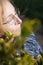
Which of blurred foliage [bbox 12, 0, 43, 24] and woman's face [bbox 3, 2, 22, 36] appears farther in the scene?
blurred foliage [bbox 12, 0, 43, 24]

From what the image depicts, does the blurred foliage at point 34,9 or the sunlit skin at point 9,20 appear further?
the blurred foliage at point 34,9

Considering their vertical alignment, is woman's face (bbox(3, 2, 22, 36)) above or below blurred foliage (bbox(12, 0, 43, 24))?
above

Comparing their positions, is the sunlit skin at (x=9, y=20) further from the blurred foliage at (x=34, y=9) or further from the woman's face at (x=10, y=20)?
the blurred foliage at (x=34, y=9)

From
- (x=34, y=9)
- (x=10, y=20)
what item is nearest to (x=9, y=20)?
(x=10, y=20)

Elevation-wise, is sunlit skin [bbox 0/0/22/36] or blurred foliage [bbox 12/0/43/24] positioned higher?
sunlit skin [bbox 0/0/22/36]

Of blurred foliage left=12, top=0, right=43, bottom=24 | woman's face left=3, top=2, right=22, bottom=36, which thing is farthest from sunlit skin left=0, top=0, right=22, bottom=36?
blurred foliage left=12, top=0, right=43, bottom=24

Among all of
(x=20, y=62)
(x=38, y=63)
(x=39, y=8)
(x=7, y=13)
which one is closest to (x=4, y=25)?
(x=7, y=13)

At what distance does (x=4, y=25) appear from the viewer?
1.76 m

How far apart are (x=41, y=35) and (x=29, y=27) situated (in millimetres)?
7215

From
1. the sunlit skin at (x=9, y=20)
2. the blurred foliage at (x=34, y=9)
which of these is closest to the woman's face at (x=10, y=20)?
the sunlit skin at (x=9, y=20)

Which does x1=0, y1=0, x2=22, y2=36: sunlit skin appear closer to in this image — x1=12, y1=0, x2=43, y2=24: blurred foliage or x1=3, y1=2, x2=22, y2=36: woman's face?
x1=3, y1=2, x2=22, y2=36: woman's face

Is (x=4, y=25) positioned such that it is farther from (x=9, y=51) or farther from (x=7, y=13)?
(x=9, y=51)

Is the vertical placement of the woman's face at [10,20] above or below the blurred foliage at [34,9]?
above

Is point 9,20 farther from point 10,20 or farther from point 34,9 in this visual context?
point 34,9
